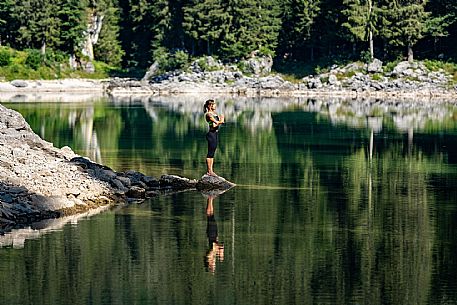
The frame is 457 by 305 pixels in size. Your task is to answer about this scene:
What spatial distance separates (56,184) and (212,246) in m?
5.42

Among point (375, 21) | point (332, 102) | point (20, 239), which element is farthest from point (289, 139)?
point (375, 21)

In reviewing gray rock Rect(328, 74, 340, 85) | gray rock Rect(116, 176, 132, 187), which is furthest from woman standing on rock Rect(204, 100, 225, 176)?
gray rock Rect(328, 74, 340, 85)

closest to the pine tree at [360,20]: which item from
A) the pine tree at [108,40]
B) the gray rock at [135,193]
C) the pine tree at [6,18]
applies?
the pine tree at [108,40]

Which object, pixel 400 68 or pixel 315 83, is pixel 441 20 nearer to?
pixel 400 68

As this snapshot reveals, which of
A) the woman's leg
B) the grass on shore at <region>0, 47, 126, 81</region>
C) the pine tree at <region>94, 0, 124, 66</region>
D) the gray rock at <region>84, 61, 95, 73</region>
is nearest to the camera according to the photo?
the woman's leg

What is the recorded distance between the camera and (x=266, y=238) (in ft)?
55.4

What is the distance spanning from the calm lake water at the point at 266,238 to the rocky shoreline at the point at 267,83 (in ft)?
182

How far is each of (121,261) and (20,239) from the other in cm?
256

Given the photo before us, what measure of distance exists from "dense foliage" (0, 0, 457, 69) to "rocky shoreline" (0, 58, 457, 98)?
2.73 m

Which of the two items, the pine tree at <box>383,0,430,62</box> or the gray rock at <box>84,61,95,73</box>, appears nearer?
the pine tree at <box>383,0,430,62</box>

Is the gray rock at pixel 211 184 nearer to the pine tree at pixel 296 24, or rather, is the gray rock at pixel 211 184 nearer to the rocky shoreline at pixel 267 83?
the rocky shoreline at pixel 267 83

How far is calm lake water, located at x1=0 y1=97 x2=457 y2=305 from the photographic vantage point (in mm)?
13266

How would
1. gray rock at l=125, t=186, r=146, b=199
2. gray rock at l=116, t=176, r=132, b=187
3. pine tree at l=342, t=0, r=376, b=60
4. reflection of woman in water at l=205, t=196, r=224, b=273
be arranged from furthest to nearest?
pine tree at l=342, t=0, r=376, b=60
gray rock at l=116, t=176, r=132, b=187
gray rock at l=125, t=186, r=146, b=199
reflection of woman in water at l=205, t=196, r=224, b=273

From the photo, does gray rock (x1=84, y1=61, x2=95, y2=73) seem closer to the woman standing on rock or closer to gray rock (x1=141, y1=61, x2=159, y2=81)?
gray rock (x1=141, y1=61, x2=159, y2=81)
